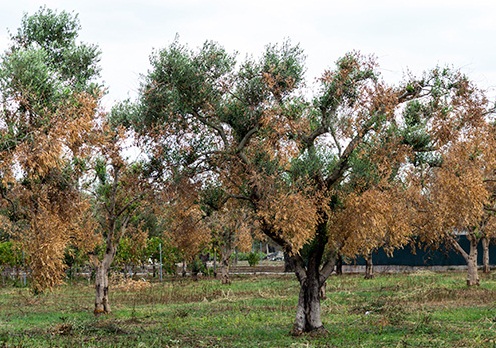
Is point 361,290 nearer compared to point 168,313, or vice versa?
point 168,313

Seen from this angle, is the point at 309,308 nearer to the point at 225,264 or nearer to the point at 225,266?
the point at 225,266

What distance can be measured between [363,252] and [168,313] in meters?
11.6

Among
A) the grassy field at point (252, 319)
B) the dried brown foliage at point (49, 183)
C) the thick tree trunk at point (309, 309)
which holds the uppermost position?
the dried brown foliage at point (49, 183)

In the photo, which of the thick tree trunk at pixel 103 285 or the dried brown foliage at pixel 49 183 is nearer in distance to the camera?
the dried brown foliage at pixel 49 183

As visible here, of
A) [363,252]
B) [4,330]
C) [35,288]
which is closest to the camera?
[35,288]

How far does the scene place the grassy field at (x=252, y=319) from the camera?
20.5 m

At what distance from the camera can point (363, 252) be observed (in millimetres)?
22391

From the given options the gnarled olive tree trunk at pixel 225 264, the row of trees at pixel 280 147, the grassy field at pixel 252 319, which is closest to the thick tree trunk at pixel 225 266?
the gnarled olive tree trunk at pixel 225 264

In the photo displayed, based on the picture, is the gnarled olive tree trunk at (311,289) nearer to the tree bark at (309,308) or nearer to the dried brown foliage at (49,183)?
the tree bark at (309,308)

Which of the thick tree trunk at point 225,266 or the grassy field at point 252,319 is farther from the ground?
the thick tree trunk at point 225,266

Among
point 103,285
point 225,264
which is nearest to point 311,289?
point 103,285

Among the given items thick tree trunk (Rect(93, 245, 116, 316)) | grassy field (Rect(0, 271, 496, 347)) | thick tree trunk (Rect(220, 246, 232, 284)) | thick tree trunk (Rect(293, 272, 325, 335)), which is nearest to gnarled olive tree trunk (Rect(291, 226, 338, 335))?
thick tree trunk (Rect(293, 272, 325, 335))

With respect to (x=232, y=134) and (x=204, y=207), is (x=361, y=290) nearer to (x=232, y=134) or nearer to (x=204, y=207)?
(x=204, y=207)

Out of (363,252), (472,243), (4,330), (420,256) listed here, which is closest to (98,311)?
(4,330)
